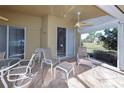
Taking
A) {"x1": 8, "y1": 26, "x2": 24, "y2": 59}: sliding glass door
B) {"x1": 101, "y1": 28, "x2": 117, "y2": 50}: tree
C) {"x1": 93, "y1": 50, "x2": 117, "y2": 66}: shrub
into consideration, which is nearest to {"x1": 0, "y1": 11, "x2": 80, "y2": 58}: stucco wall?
{"x1": 8, "y1": 26, "x2": 24, "y2": 59}: sliding glass door

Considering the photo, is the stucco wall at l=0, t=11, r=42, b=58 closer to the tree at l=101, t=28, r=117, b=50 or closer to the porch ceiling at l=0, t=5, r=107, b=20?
the porch ceiling at l=0, t=5, r=107, b=20

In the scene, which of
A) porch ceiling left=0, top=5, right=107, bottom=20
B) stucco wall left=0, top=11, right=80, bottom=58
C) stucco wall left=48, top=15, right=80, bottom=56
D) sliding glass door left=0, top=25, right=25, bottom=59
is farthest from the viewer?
stucco wall left=48, top=15, right=80, bottom=56

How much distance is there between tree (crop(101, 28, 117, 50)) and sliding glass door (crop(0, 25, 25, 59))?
4.36 meters

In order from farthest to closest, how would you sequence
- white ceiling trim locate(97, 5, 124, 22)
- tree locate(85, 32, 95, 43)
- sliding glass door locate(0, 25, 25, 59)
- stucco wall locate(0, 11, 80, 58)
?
tree locate(85, 32, 95, 43) → stucco wall locate(0, 11, 80, 58) → sliding glass door locate(0, 25, 25, 59) → white ceiling trim locate(97, 5, 124, 22)

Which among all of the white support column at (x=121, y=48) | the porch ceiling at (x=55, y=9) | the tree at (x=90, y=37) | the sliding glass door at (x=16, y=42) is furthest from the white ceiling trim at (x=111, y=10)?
the sliding glass door at (x=16, y=42)

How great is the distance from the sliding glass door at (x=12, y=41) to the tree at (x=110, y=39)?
4.36 metres

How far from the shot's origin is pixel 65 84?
3664 millimetres

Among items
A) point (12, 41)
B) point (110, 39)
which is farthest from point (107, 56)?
point (12, 41)

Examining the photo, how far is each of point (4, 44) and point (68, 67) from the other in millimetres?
3636

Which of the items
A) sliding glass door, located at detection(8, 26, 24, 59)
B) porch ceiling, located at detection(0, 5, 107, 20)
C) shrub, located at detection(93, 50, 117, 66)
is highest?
porch ceiling, located at detection(0, 5, 107, 20)

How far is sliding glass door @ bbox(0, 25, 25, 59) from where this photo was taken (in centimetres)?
622

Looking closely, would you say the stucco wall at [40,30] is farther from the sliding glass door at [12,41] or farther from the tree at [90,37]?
the tree at [90,37]
